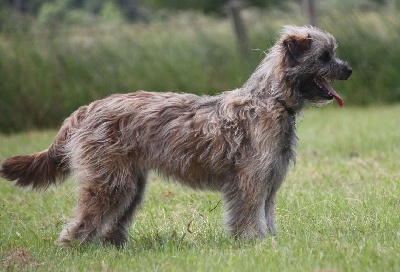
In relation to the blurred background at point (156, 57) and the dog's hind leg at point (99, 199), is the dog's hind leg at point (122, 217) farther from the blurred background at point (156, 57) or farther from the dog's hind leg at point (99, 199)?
the blurred background at point (156, 57)

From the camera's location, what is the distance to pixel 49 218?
801 centimetres

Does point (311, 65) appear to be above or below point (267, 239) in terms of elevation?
above

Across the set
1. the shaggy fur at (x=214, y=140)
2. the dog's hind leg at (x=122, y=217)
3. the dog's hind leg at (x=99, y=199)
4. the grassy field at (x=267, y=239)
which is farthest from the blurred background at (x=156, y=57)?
the dog's hind leg at (x=99, y=199)

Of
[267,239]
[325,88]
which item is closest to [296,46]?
[325,88]

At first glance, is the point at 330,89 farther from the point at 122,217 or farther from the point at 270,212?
the point at 122,217

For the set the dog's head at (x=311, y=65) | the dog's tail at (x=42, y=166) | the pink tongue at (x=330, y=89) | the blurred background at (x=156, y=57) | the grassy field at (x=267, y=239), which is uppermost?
the dog's head at (x=311, y=65)

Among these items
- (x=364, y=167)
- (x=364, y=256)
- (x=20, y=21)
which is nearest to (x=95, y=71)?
(x=20, y=21)

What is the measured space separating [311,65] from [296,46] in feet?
0.64

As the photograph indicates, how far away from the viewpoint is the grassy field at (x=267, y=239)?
5.49 meters

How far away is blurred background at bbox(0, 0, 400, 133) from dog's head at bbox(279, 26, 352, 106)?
9.70 meters

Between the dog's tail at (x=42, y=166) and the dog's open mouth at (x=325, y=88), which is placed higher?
the dog's open mouth at (x=325, y=88)

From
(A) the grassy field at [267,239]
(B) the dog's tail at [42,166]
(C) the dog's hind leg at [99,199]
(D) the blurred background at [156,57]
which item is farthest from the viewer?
(D) the blurred background at [156,57]

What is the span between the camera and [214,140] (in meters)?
6.43

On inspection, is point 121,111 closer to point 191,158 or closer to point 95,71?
point 191,158
